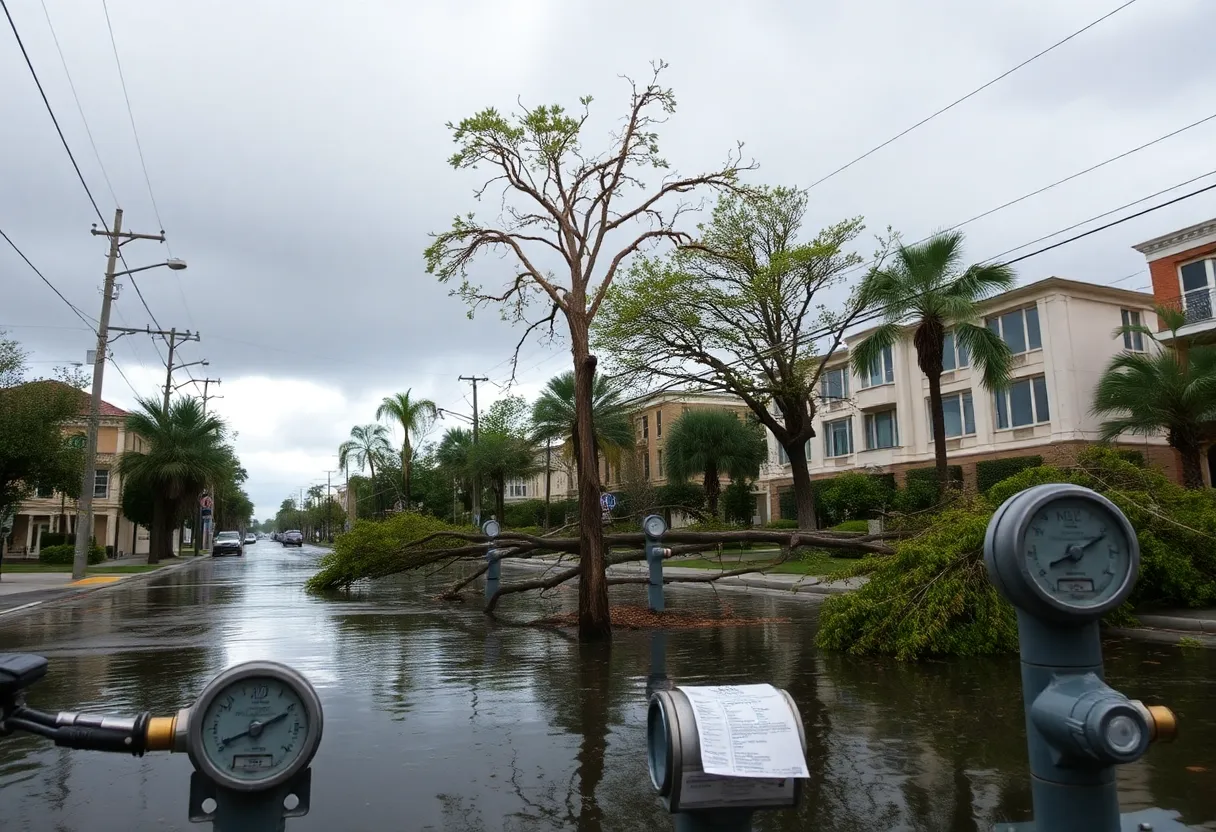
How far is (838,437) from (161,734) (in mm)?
47536

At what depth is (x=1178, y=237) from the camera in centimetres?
2986

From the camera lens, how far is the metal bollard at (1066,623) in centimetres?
283

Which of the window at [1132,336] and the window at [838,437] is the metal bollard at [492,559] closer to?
the window at [1132,336]

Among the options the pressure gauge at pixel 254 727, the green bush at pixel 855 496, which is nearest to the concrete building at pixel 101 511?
the green bush at pixel 855 496

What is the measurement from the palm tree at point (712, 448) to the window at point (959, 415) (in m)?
10.7

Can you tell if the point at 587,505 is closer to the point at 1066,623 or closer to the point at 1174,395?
the point at 1066,623

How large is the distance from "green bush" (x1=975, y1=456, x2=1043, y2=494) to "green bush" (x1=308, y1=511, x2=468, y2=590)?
933 inches

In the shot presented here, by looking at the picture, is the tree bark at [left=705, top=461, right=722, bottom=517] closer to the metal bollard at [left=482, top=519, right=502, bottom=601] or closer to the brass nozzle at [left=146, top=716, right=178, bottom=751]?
the metal bollard at [left=482, top=519, right=502, bottom=601]

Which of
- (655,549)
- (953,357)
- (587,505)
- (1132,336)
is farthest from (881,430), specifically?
(587,505)

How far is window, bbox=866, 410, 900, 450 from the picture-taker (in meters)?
43.1

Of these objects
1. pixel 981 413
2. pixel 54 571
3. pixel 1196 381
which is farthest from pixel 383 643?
pixel 981 413

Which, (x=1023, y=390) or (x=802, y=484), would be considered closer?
(x=802, y=484)

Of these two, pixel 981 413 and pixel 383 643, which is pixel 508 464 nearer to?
pixel 981 413

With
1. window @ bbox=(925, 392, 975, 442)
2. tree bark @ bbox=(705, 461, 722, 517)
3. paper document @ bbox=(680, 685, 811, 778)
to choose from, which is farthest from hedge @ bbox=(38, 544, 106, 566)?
paper document @ bbox=(680, 685, 811, 778)
